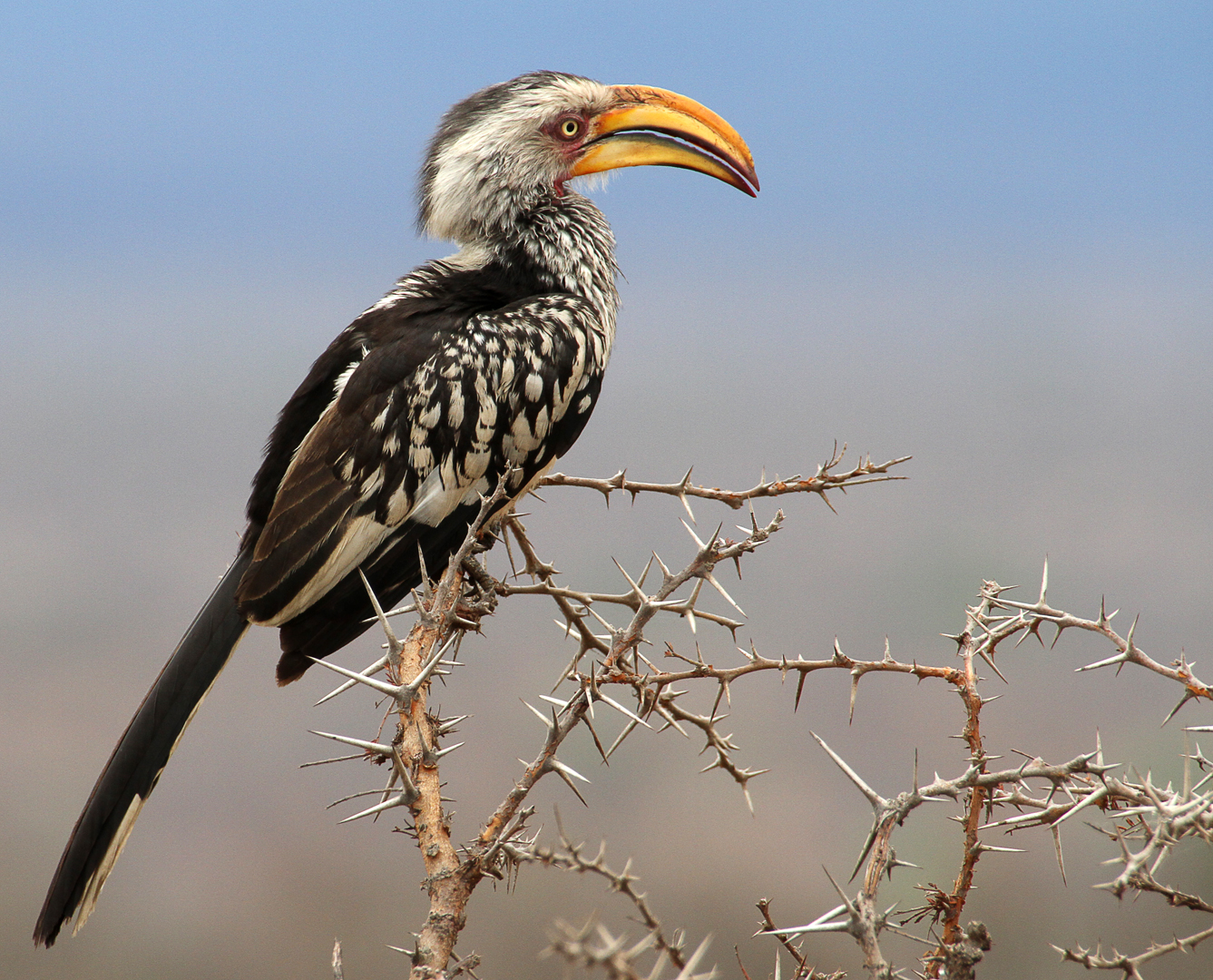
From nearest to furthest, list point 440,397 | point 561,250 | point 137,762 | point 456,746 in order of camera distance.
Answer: point 456,746
point 137,762
point 440,397
point 561,250

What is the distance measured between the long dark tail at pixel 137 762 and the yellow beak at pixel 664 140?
1.53 metres

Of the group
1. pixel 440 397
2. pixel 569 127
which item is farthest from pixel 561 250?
pixel 440 397

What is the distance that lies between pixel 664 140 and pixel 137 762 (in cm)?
201

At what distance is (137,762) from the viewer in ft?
6.71

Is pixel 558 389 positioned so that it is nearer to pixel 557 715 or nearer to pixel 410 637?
pixel 410 637

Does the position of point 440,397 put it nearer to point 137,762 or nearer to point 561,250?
point 561,250

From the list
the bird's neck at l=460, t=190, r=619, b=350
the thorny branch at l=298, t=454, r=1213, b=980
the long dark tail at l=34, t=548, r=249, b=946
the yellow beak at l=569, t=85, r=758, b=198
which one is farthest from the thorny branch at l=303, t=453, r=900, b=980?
the yellow beak at l=569, t=85, r=758, b=198

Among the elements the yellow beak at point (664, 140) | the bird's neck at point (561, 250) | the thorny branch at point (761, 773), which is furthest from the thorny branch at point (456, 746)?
the yellow beak at point (664, 140)

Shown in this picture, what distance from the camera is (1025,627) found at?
152 centimetres

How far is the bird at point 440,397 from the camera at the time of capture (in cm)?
213

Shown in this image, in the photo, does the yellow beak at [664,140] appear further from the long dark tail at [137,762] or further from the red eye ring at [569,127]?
the long dark tail at [137,762]

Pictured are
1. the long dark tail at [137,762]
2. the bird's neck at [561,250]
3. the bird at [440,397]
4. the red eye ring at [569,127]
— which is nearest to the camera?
the long dark tail at [137,762]

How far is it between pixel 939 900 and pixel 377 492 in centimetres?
→ 143

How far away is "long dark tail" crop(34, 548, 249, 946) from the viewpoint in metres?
1.92
